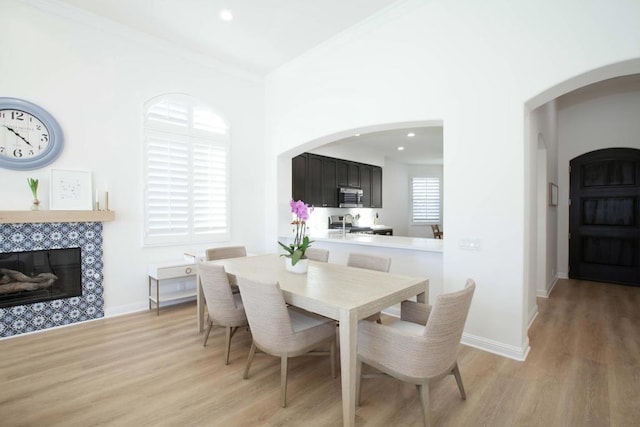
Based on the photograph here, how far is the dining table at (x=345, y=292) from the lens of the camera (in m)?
1.83

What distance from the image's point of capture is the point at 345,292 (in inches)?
86.9

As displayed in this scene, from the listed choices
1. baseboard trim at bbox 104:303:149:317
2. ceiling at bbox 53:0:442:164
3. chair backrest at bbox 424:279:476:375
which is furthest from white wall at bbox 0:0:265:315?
chair backrest at bbox 424:279:476:375

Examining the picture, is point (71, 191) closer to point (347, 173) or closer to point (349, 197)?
point (349, 197)

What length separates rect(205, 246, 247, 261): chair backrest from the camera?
378 centimetres

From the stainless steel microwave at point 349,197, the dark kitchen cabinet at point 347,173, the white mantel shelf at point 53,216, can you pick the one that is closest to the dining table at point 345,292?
the white mantel shelf at point 53,216

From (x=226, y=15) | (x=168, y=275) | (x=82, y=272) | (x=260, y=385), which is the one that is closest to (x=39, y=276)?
(x=82, y=272)

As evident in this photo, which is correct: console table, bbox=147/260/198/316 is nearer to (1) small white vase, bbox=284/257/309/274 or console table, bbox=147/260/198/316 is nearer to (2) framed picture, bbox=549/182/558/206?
(1) small white vase, bbox=284/257/309/274

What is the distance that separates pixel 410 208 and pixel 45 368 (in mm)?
9254

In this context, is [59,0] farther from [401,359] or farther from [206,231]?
[401,359]

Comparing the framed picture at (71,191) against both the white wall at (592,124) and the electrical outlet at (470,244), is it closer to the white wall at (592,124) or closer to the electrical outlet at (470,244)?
the electrical outlet at (470,244)

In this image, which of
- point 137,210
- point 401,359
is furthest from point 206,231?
point 401,359

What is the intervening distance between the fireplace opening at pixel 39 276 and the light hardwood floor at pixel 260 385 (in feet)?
1.34

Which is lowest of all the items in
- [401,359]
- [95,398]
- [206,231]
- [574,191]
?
[95,398]

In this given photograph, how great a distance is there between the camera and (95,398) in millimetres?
2227
